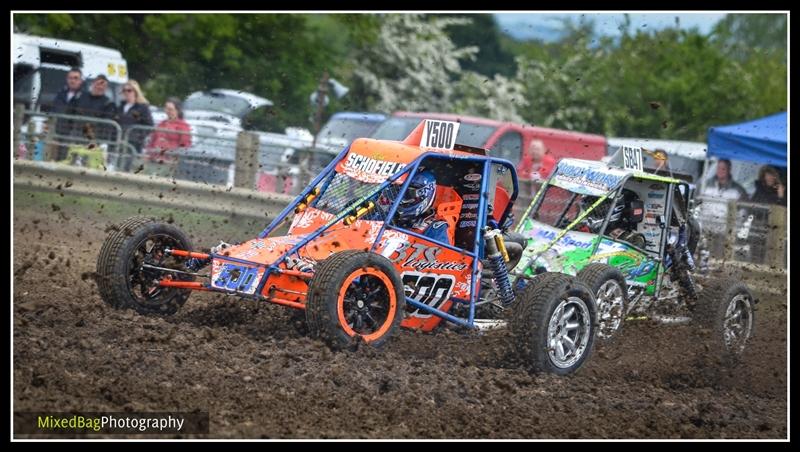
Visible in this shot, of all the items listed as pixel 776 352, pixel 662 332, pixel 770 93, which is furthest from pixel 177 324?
pixel 770 93

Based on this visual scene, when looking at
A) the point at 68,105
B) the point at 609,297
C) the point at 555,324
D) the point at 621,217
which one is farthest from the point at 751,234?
the point at 68,105

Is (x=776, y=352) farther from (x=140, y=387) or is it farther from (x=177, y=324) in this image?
(x=140, y=387)

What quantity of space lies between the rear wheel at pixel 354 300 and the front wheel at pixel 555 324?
807 mm

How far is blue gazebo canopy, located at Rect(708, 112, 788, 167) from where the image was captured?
628 inches

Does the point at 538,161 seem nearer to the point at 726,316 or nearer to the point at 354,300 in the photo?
the point at 726,316

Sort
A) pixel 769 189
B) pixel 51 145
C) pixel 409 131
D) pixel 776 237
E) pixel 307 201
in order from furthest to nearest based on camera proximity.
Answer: pixel 409 131 → pixel 769 189 → pixel 51 145 → pixel 776 237 → pixel 307 201

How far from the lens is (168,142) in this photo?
45.8 ft

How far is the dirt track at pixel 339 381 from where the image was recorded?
5.82 meters

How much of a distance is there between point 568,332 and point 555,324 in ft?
0.87

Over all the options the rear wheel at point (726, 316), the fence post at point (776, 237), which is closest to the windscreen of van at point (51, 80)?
the fence post at point (776, 237)

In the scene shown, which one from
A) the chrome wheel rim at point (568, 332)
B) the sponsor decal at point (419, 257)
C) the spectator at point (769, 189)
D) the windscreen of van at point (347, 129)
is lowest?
the chrome wheel rim at point (568, 332)

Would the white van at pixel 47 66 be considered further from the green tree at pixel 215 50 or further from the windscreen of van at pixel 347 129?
the windscreen of van at pixel 347 129

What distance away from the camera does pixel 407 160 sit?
7840mm

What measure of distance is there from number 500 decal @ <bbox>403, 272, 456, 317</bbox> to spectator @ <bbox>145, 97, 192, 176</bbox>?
5.91 metres
